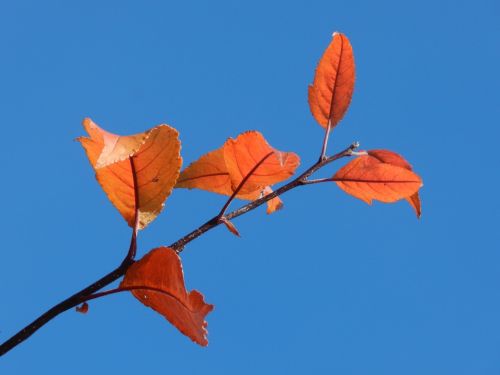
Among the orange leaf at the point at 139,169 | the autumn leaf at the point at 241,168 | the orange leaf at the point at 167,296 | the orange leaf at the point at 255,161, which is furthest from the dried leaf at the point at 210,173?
the orange leaf at the point at 167,296

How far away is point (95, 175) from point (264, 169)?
310mm

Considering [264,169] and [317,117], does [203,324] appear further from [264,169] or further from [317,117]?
[317,117]

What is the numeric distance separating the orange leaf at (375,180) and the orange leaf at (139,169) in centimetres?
37

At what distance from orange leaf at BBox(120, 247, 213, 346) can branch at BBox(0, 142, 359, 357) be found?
0.03 m

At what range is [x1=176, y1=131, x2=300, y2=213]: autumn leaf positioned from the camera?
106cm

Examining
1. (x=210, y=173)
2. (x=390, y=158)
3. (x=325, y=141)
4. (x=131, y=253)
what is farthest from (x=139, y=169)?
(x=390, y=158)

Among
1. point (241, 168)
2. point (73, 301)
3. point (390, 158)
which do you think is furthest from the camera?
point (390, 158)

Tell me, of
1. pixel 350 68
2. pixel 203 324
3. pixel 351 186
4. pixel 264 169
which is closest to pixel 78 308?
pixel 203 324

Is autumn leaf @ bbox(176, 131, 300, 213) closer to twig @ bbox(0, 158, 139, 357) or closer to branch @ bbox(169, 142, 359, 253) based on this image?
branch @ bbox(169, 142, 359, 253)

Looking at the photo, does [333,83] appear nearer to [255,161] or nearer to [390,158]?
[390,158]

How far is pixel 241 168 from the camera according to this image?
44.5 inches

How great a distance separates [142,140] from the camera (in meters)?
0.88

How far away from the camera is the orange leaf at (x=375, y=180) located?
119cm

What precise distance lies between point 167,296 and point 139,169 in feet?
0.74
